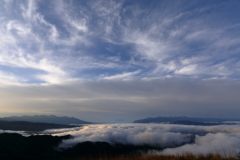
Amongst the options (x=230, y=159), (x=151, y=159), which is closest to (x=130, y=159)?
(x=151, y=159)

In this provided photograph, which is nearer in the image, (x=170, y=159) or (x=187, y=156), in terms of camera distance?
(x=170, y=159)

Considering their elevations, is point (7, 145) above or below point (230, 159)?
below

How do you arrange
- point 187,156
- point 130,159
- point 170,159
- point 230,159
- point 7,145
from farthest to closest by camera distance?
point 7,145, point 130,159, point 187,156, point 170,159, point 230,159

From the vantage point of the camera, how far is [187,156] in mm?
16766

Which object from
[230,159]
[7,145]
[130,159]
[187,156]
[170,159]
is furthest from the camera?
[7,145]

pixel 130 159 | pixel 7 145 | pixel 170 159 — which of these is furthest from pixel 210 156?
pixel 7 145

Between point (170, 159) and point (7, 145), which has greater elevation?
point (170, 159)

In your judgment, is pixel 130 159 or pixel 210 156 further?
pixel 130 159

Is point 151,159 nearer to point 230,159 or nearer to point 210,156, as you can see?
point 210,156

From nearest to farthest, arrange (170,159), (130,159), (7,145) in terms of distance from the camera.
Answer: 1. (170,159)
2. (130,159)
3. (7,145)

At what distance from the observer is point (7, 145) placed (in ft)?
633

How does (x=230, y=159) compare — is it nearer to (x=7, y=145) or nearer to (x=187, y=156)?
(x=187, y=156)

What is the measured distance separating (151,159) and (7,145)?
786ft

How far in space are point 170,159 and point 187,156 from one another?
241 cm
